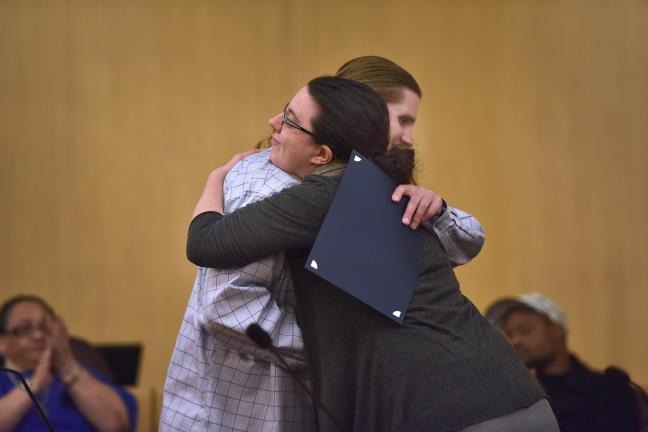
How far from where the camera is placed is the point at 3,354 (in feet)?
11.5

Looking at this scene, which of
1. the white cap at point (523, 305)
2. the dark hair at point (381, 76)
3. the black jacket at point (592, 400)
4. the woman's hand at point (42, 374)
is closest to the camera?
the dark hair at point (381, 76)

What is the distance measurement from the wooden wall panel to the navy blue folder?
4.12 meters

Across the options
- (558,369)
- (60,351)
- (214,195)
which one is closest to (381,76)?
(214,195)

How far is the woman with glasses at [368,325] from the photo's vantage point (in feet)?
5.17

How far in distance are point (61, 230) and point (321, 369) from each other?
452 centimetres

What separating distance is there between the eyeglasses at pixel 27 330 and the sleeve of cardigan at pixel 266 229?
2.09m

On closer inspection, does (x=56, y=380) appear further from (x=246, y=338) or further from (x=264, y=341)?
(x=264, y=341)

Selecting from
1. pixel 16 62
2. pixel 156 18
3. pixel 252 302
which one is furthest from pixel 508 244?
pixel 252 302

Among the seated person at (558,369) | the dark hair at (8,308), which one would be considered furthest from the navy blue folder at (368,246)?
the dark hair at (8,308)

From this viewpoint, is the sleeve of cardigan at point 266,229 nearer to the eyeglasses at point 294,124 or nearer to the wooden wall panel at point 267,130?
the eyeglasses at point 294,124

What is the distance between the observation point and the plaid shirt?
170 cm

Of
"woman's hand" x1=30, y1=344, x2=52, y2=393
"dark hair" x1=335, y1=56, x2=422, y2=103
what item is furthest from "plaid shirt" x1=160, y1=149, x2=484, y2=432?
"woman's hand" x1=30, y1=344, x2=52, y2=393

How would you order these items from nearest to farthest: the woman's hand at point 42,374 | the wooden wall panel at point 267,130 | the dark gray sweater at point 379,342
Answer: the dark gray sweater at point 379,342
the woman's hand at point 42,374
the wooden wall panel at point 267,130

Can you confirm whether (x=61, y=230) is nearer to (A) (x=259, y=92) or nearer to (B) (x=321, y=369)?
(A) (x=259, y=92)
